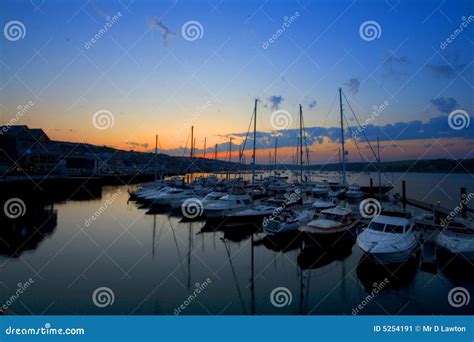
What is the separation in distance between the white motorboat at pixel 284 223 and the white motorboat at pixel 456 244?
6315 mm

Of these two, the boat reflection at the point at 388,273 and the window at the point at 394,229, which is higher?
the window at the point at 394,229

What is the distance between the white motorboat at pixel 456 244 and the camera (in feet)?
33.7

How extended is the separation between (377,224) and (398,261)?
1.64 metres

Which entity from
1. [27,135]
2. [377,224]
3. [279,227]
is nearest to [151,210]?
[279,227]

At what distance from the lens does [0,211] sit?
793 inches

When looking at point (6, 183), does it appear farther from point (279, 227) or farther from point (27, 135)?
point (279, 227)

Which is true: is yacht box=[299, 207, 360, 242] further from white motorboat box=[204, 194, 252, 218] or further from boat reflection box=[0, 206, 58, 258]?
boat reflection box=[0, 206, 58, 258]

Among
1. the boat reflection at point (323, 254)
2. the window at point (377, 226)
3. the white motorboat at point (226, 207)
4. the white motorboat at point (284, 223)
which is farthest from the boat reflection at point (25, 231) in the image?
the window at point (377, 226)

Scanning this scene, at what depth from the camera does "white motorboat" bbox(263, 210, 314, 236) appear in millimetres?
13906

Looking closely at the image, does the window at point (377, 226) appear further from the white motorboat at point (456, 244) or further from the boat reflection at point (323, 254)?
the white motorboat at point (456, 244)

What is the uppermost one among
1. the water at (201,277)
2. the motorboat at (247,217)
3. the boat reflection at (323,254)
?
the motorboat at (247,217)

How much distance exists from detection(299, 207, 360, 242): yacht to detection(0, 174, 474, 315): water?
0.75m

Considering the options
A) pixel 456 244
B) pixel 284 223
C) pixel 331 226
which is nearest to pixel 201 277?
pixel 284 223

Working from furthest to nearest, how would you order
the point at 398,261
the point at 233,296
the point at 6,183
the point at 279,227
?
the point at 6,183, the point at 279,227, the point at 398,261, the point at 233,296
